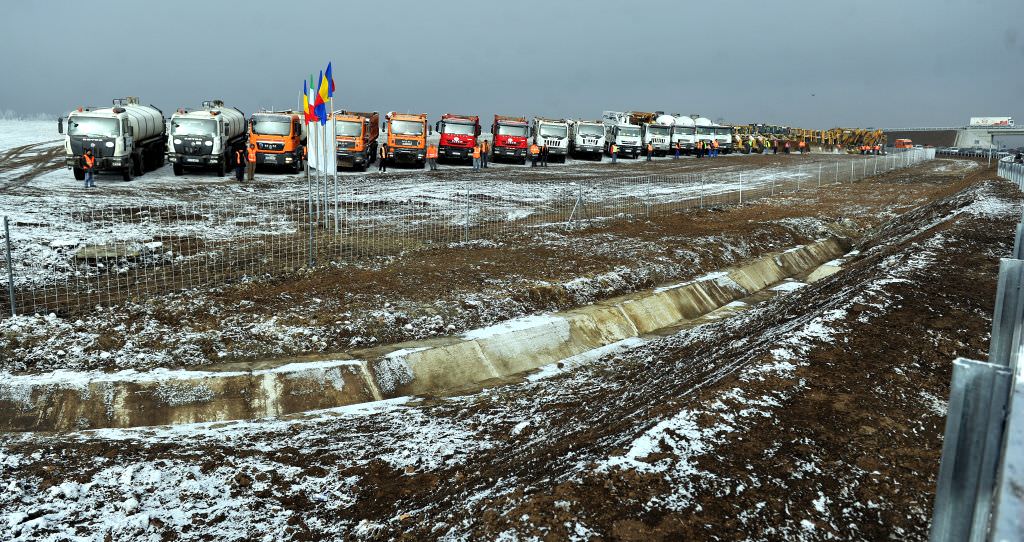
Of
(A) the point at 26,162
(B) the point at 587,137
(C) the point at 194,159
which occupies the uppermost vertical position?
(B) the point at 587,137

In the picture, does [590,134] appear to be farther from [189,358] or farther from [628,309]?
[189,358]

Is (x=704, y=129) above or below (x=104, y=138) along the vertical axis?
above

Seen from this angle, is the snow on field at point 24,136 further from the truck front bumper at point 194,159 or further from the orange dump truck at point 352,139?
the orange dump truck at point 352,139

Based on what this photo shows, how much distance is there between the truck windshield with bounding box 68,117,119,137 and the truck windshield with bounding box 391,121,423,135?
523 inches

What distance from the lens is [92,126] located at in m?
26.3

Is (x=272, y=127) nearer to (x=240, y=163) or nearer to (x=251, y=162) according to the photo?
(x=251, y=162)

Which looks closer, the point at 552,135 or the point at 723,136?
the point at 552,135

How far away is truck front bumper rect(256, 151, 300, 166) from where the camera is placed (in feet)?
103

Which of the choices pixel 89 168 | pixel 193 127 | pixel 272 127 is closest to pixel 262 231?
pixel 89 168

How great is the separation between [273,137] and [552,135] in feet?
57.3

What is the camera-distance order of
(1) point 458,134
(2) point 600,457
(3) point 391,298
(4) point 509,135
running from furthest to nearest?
(4) point 509,135 < (1) point 458,134 < (3) point 391,298 < (2) point 600,457

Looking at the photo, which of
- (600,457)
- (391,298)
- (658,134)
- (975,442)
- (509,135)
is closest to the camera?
(975,442)

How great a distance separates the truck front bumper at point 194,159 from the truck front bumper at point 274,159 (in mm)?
2231

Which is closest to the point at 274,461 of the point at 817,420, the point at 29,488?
the point at 29,488
